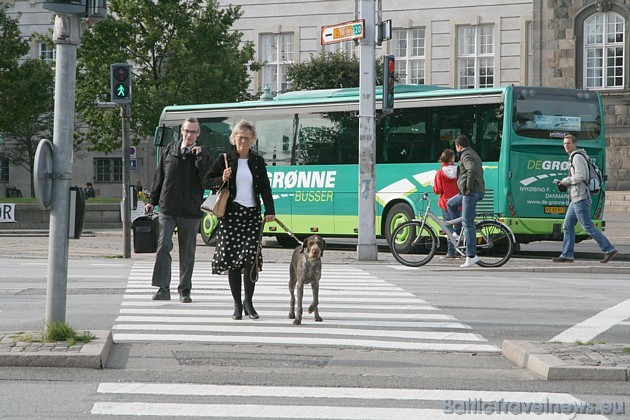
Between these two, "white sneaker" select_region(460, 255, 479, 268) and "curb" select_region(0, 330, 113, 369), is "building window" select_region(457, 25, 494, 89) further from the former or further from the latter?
"curb" select_region(0, 330, 113, 369)

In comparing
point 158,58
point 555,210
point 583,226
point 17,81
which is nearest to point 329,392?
point 583,226

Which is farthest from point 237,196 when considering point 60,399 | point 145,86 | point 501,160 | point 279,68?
point 279,68

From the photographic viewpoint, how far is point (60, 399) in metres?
6.70

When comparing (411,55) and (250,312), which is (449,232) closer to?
(250,312)

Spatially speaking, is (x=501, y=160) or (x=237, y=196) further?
(x=501, y=160)

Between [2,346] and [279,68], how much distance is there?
48.0 metres

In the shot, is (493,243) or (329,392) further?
(493,243)

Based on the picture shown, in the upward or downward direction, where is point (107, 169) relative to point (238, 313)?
upward

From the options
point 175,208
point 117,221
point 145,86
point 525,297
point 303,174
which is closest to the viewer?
point 175,208

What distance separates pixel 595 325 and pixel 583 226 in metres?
8.08

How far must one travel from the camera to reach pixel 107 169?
6244cm

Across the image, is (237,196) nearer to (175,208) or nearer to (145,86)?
(175,208)

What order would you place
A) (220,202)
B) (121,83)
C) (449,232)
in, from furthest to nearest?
Answer: (121,83) → (449,232) → (220,202)

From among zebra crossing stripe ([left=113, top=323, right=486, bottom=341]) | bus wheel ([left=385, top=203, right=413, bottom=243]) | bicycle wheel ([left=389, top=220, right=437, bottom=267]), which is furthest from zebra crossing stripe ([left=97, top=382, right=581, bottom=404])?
bus wheel ([left=385, top=203, right=413, bottom=243])
